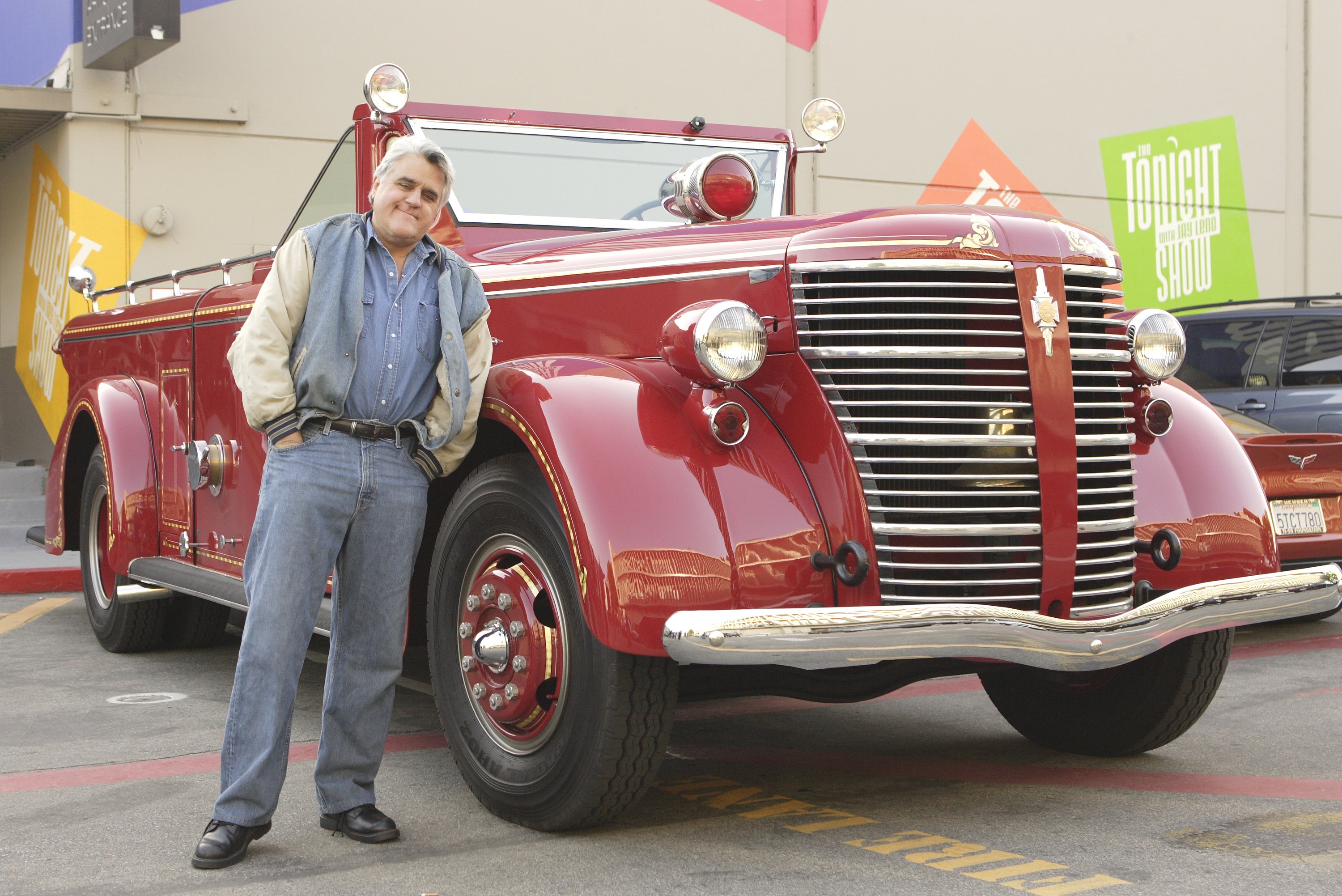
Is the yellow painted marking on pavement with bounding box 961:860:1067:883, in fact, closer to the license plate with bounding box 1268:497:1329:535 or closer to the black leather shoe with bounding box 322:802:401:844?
the black leather shoe with bounding box 322:802:401:844

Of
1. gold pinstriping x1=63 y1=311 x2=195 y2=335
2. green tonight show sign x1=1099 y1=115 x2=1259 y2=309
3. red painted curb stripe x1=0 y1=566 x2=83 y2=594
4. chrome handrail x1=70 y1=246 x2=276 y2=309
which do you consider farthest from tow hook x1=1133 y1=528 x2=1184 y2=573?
green tonight show sign x1=1099 y1=115 x2=1259 y2=309

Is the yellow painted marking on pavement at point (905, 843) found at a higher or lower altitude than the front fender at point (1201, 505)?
lower

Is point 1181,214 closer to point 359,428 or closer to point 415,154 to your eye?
point 415,154

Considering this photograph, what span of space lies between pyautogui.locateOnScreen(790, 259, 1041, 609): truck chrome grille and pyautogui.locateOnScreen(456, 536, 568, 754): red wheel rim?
0.84 m

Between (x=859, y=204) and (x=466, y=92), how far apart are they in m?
3.85

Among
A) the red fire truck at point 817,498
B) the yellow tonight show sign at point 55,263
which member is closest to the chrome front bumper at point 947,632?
the red fire truck at point 817,498

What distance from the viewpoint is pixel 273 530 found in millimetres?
3402

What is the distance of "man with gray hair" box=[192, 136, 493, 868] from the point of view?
3367 mm

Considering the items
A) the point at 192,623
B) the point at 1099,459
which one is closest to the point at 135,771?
the point at 192,623

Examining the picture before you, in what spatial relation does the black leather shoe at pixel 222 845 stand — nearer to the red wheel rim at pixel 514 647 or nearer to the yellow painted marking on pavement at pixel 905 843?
the red wheel rim at pixel 514 647

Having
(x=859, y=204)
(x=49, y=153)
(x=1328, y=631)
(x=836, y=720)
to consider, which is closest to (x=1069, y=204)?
(x=859, y=204)

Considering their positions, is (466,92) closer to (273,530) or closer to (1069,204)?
(1069,204)

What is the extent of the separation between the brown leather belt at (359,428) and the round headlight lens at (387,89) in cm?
181

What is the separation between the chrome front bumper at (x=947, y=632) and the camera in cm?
306
